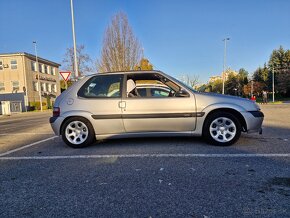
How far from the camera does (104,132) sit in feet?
16.7

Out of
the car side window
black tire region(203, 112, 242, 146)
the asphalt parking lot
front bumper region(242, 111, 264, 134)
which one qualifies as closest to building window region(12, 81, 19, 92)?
the asphalt parking lot

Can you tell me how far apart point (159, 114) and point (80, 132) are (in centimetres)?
187

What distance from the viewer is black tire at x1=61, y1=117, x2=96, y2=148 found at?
5.09m

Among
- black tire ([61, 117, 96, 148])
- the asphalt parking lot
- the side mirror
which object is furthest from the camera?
black tire ([61, 117, 96, 148])

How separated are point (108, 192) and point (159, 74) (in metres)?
3.13

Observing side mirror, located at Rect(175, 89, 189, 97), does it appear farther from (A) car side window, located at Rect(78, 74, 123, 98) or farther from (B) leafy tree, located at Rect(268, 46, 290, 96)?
(B) leafy tree, located at Rect(268, 46, 290, 96)

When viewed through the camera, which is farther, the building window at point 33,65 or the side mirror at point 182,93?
the building window at point 33,65

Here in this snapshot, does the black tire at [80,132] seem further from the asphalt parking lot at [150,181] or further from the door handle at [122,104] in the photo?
the door handle at [122,104]

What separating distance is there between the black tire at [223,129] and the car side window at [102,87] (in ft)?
6.83

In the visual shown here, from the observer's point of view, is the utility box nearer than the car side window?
No

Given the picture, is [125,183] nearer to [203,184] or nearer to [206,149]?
[203,184]

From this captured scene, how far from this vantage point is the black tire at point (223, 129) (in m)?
4.82

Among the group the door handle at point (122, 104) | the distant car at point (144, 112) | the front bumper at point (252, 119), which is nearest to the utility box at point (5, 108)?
the distant car at point (144, 112)

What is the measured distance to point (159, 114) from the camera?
487cm
